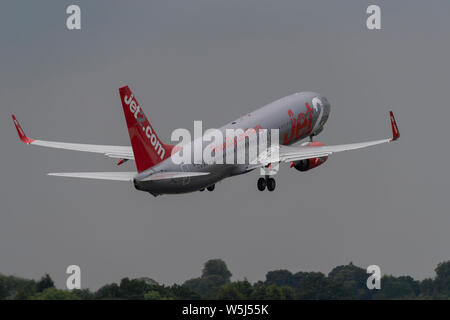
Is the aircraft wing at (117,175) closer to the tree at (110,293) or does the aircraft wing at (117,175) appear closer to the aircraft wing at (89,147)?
the aircraft wing at (89,147)

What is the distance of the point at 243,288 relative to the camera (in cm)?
14038

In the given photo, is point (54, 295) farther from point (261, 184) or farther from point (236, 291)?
point (261, 184)

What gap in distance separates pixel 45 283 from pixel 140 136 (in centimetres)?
4128

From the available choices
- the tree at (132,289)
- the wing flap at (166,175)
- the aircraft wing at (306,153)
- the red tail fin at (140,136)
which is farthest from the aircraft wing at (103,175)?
the tree at (132,289)

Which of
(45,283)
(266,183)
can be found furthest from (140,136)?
(45,283)

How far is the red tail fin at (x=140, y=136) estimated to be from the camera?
3647 inches

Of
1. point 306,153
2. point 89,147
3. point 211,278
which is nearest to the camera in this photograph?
point 306,153

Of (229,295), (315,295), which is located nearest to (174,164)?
(229,295)

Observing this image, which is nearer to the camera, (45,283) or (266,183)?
(266,183)

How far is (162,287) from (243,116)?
3936 centimetres

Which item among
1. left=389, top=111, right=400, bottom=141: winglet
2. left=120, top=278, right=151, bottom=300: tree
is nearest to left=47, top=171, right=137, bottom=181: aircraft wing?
left=389, top=111, right=400, bottom=141: winglet

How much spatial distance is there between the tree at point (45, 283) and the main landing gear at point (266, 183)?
30818mm

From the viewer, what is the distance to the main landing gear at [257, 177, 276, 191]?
10881 cm
